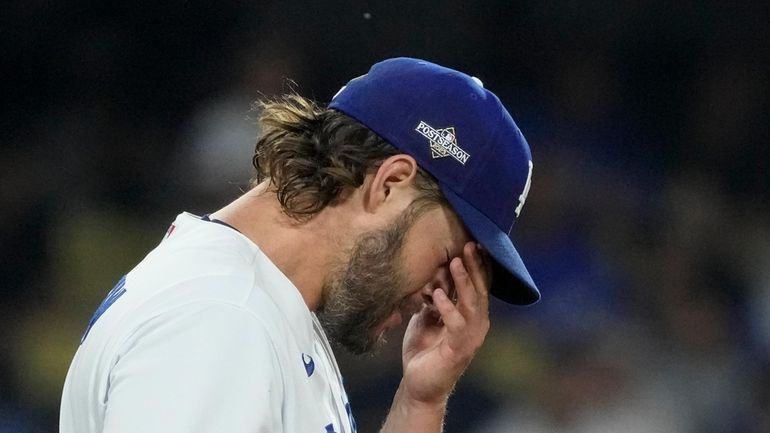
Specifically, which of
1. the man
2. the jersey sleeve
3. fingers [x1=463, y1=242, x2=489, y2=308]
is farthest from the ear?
the jersey sleeve

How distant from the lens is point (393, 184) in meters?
1.21

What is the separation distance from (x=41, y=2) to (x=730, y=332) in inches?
81.6

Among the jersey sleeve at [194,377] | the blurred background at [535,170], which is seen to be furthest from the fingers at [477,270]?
the blurred background at [535,170]

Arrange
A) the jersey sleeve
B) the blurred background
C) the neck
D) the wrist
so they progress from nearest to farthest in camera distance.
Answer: the jersey sleeve
the neck
the wrist
the blurred background

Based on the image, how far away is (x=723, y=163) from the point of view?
289 centimetres

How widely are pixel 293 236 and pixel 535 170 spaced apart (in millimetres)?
1768

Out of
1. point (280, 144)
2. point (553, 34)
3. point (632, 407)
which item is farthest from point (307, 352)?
point (553, 34)

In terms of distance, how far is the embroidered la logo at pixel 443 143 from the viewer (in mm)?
1215

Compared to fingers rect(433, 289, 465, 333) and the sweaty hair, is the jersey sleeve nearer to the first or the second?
the sweaty hair

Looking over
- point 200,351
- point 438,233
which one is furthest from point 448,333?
point 200,351

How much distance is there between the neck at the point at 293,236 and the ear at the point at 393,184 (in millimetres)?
46

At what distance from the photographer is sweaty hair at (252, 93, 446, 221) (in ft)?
3.99

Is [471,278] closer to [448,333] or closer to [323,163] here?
[448,333]

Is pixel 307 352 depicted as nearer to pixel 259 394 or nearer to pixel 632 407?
pixel 259 394
